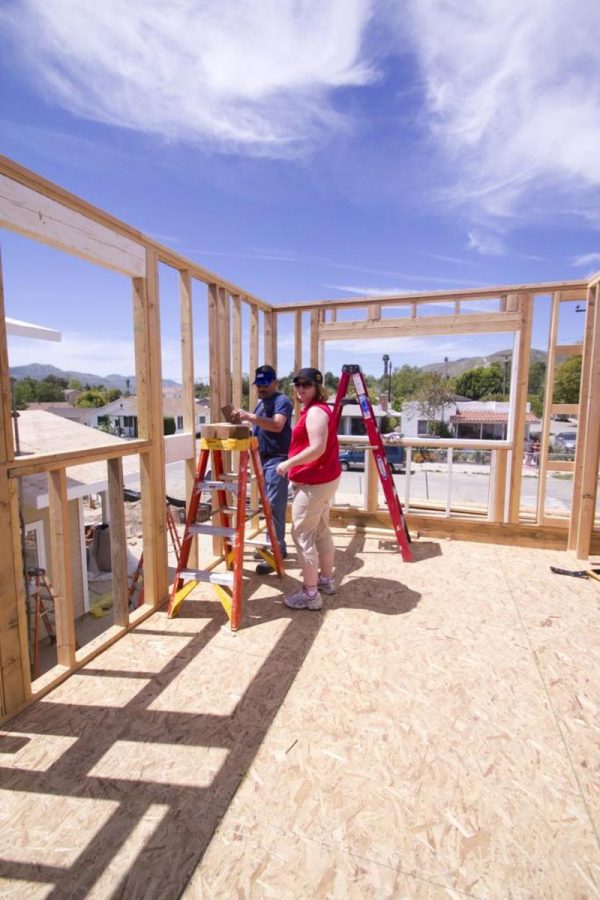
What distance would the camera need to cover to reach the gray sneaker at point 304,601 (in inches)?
113

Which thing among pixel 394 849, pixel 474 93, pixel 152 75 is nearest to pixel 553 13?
pixel 474 93

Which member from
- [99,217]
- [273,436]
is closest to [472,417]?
[273,436]

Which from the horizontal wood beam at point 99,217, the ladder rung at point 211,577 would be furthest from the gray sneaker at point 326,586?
the horizontal wood beam at point 99,217

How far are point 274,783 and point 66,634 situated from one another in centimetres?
132

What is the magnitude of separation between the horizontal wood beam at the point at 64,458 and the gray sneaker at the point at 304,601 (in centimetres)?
143

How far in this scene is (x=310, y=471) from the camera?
272 centimetres

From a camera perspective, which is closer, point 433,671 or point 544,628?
point 433,671

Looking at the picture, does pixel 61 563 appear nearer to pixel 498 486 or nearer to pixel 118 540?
pixel 118 540

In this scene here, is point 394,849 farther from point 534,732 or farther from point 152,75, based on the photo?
point 152,75

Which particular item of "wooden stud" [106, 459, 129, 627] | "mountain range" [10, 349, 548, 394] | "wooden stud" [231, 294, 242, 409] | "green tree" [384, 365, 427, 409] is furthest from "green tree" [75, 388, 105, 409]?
"wooden stud" [106, 459, 129, 627]

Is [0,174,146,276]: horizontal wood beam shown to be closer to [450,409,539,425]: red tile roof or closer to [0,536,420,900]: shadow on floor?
[0,536,420,900]: shadow on floor

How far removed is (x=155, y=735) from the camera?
69.0 inches

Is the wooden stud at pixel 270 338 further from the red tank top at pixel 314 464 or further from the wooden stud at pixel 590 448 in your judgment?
the wooden stud at pixel 590 448

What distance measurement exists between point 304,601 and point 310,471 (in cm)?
92
